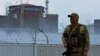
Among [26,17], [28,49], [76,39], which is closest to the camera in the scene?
[76,39]

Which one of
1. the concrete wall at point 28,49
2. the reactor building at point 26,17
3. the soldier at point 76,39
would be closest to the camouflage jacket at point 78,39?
the soldier at point 76,39

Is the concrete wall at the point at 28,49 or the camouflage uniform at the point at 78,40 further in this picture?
the concrete wall at the point at 28,49

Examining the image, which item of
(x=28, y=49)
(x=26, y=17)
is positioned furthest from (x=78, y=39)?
(x=26, y=17)

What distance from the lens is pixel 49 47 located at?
17.5m

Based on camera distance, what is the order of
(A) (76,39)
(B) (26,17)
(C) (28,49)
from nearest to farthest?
(A) (76,39), (C) (28,49), (B) (26,17)

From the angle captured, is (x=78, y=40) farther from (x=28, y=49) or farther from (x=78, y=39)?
(x=28, y=49)

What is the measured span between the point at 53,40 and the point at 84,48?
1090cm

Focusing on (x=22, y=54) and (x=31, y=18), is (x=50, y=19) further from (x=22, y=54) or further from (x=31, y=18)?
(x=22, y=54)

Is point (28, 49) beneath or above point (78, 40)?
beneath

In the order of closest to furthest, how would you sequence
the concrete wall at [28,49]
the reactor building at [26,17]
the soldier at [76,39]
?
the soldier at [76,39], the concrete wall at [28,49], the reactor building at [26,17]

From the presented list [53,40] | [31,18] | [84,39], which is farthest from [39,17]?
[84,39]

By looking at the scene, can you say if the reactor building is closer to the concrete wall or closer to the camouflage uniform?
the concrete wall

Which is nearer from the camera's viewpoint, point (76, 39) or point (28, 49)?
point (76, 39)

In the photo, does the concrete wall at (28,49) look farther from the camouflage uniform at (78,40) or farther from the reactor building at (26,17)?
the reactor building at (26,17)
